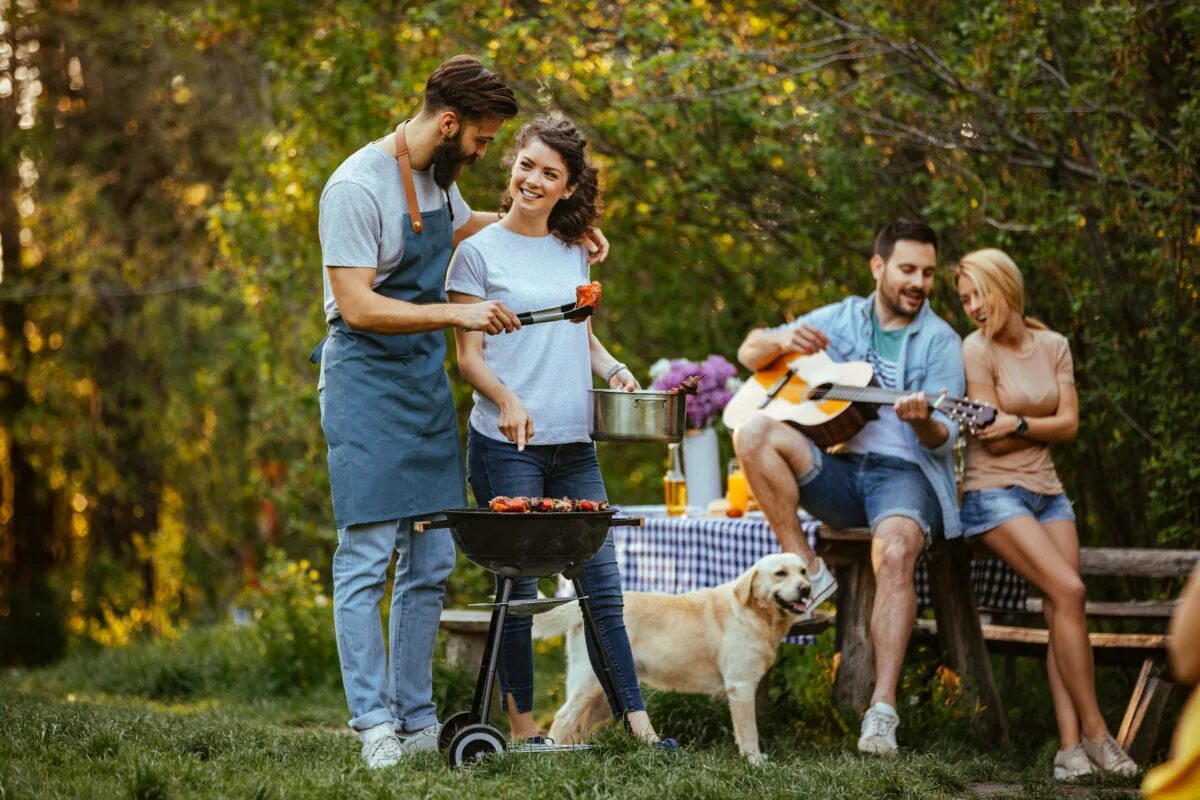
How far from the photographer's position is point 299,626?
8297 mm

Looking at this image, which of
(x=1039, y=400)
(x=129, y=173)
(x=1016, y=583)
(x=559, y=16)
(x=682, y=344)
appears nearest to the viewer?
(x=1039, y=400)

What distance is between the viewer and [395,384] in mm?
4410

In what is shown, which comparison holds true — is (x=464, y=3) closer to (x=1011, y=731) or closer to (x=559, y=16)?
(x=559, y=16)

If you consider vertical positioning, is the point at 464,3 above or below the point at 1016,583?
above

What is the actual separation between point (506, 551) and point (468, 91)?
139 centimetres

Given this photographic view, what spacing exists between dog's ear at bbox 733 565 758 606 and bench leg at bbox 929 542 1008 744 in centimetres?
106

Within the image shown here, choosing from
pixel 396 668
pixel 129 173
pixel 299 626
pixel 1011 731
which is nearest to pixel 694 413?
pixel 1011 731

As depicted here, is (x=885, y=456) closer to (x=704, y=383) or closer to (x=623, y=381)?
(x=704, y=383)

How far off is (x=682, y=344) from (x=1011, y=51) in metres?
3.36

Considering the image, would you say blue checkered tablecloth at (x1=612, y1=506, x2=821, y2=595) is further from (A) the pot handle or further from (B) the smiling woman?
(A) the pot handle

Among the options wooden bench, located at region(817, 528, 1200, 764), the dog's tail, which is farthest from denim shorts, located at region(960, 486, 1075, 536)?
the dog's tail

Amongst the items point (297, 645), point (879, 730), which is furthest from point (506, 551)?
point (297, 645)

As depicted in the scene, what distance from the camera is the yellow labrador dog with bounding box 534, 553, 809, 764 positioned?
528cm

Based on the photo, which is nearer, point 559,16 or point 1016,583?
point 1016,583
